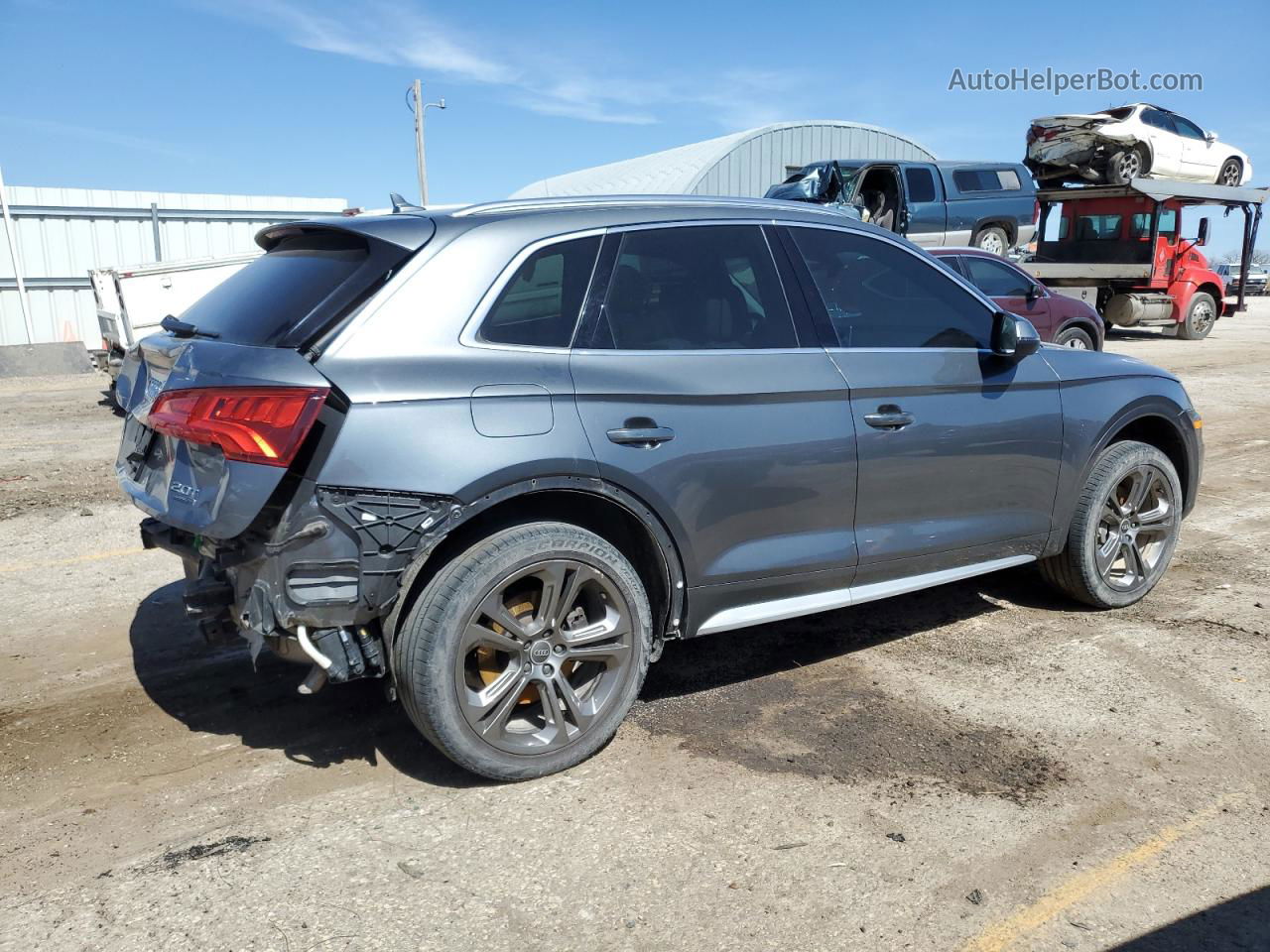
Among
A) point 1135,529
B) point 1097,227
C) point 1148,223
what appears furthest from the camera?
point 1097,227

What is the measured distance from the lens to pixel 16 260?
17797 millimetres

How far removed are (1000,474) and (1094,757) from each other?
4.14 feet

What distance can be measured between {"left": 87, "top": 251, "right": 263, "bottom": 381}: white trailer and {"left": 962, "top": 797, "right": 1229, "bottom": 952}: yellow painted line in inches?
460

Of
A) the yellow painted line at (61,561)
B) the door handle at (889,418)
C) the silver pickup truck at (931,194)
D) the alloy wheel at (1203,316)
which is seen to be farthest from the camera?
the alloy wheel at (1203,316)

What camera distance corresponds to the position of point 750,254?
3.80m

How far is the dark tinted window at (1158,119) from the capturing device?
19438 millimetres

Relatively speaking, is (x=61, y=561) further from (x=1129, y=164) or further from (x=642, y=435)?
(x=1129, y=164)

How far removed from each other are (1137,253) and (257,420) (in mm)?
20331

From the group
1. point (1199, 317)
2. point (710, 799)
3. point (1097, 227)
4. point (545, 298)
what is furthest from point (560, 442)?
point (1199, 317)

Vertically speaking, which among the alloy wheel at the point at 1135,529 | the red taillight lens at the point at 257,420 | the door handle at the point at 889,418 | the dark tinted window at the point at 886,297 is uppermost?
the dark tinted window at the point at 886,297

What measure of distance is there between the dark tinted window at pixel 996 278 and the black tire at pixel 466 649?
9.71 metres

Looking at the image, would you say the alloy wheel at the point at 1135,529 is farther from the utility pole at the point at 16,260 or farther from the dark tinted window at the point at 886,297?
the utility pole at the point at 16,260

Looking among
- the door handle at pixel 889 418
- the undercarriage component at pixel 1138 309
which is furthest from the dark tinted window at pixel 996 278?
the door handle at pixel 889 418

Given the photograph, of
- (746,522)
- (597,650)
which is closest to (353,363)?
(597,650)
